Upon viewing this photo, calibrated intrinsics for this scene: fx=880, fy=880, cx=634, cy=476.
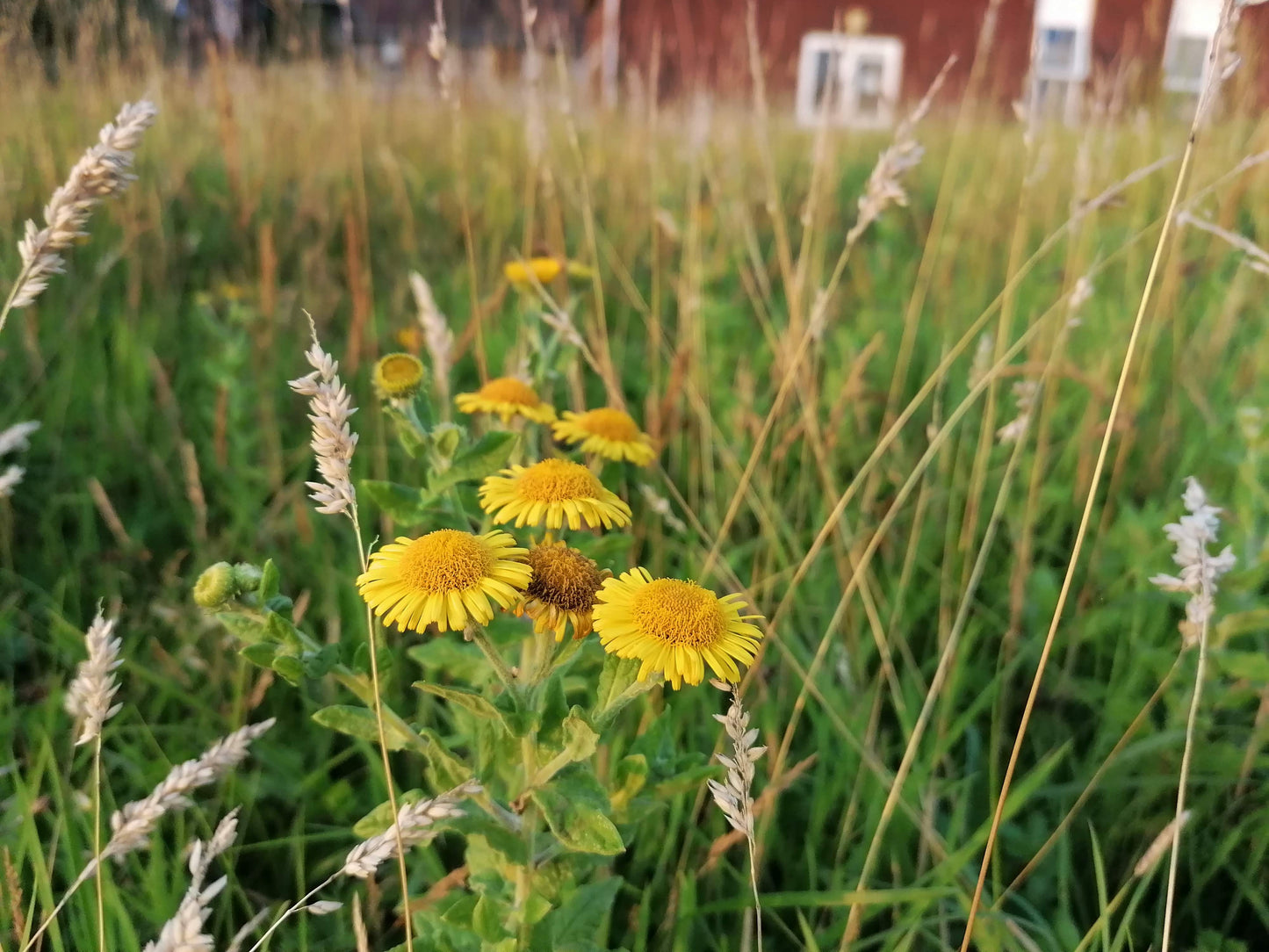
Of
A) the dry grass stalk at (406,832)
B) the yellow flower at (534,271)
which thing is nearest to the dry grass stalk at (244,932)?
the dry grass stalk at (406,832)

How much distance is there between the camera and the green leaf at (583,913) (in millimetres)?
924

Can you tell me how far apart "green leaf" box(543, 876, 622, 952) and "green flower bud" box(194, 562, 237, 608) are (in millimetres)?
475

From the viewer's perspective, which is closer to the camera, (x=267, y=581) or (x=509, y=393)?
(x=267, y=581)

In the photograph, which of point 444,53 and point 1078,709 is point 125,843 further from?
point 1078,709

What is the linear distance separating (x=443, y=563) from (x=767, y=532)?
94 centimetres

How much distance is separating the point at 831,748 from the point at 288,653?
888 millimetres

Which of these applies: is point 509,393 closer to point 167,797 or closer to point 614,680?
point 614,680

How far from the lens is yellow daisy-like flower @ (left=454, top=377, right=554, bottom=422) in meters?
1.21

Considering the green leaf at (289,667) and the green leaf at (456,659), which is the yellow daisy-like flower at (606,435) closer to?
the green leaf at (456,659)

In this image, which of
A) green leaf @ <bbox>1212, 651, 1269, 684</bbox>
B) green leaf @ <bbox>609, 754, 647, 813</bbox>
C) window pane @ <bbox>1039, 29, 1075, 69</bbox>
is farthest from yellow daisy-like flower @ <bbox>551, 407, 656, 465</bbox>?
window pane @ <bbox>1039, 29, 1075, 69</bbox>

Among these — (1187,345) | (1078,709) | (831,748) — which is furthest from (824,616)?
(1187,345)

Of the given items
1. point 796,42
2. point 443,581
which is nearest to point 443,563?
point 443,581

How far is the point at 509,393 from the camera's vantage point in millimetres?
1244

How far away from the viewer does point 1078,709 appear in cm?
157
